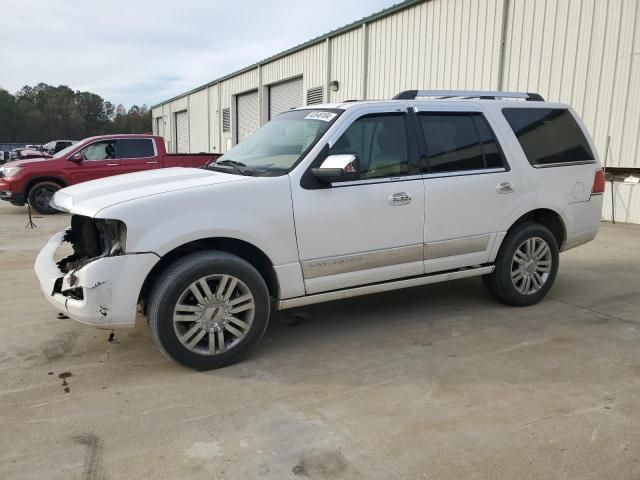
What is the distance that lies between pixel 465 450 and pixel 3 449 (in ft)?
7.73

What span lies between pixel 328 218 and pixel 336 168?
388 mm

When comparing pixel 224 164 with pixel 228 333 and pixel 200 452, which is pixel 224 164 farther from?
pixel 200 452

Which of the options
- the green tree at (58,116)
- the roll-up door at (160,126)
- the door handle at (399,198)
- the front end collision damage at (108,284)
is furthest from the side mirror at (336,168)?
the green tree at (58,116)

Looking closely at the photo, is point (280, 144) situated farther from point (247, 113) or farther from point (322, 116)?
point (247, 113)

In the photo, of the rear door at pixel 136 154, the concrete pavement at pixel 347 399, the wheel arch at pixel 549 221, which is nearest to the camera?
the concrete pavement at pixel 347 399

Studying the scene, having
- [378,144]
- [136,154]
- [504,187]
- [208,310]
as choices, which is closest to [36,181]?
[136,154]

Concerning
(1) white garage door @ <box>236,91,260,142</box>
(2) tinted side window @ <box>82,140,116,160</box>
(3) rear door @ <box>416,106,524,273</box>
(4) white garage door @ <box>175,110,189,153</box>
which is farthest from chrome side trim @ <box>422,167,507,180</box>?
(4) white garage door @ <box>175,110,189,153</box>

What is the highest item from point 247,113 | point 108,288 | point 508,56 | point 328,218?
point 508,56

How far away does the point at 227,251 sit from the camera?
3.84 meters

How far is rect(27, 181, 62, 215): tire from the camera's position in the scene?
40.2 feet

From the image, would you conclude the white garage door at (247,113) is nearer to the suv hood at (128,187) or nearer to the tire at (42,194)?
the tire at (42,194)

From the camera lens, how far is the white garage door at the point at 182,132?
38.4m

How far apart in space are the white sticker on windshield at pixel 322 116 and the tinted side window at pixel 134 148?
29.6 feet

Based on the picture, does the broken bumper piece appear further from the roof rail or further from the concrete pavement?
the roof rail
